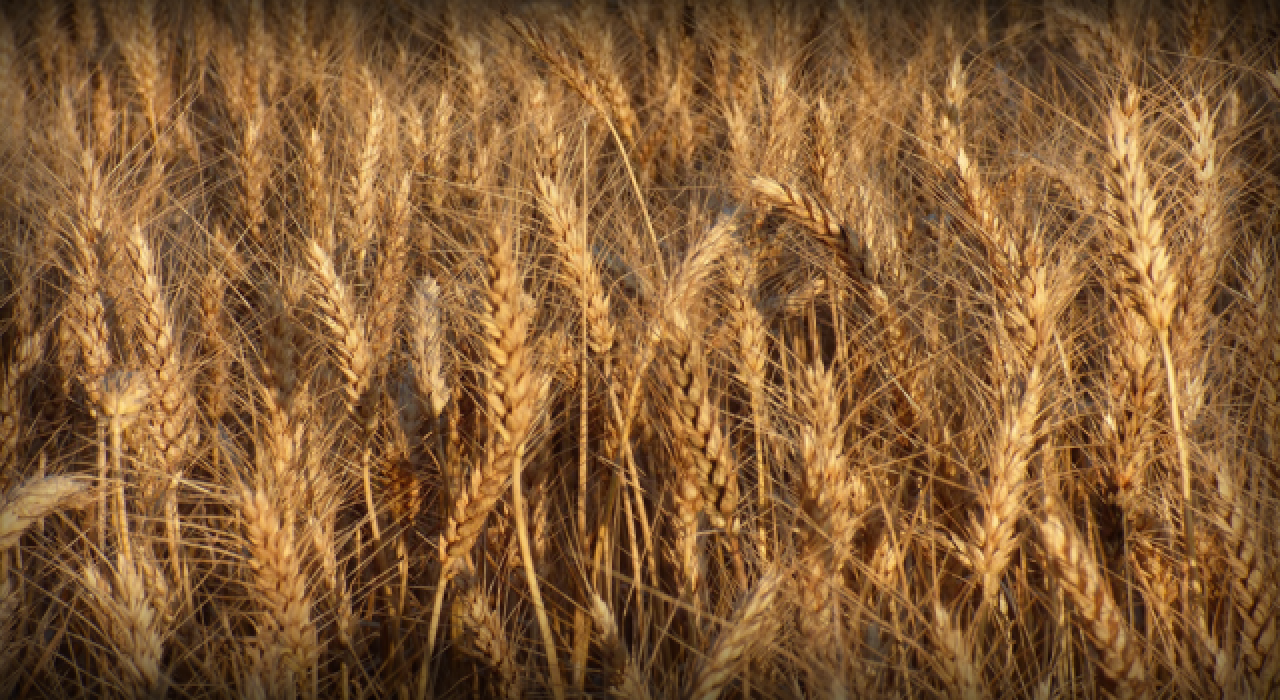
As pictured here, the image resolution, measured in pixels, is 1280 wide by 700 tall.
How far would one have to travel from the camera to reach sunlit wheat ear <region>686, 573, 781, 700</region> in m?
1.20

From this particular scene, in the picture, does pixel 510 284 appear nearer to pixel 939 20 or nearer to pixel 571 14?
pixel 571 14

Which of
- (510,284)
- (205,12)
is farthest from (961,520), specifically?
(205,12)

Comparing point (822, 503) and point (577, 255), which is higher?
point (577, 255)

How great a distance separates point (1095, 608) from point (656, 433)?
871 mm

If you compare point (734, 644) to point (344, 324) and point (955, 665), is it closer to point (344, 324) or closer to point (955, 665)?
point (955, 665)

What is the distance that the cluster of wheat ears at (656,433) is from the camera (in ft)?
4.46

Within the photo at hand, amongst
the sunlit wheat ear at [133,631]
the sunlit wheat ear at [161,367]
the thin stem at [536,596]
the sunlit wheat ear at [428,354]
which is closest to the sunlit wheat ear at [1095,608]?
the thin stem at [536,596]

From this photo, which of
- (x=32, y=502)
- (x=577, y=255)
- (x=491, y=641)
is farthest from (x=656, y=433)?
(x=32, y=502)

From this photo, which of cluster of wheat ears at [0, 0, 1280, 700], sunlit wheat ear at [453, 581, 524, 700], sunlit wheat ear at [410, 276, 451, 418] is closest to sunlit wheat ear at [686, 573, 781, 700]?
cluster of wheat ears at [0, 0, 1280, 700]

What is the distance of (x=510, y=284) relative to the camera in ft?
4.61

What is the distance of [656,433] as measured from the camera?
5.84ft

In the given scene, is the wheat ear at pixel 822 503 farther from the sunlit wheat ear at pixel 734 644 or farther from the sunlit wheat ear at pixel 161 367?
the sunlit wheat ear at pixel 161 367

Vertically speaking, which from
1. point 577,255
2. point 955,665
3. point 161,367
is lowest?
point 955,665

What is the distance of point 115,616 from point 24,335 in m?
0.94
